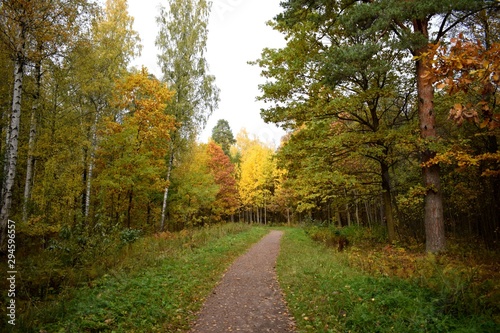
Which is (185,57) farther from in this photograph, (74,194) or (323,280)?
(323,280)

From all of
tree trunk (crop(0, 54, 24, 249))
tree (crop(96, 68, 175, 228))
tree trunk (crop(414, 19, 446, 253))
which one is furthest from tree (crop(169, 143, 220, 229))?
tree trunk (crop(414, 19, 446, 253))

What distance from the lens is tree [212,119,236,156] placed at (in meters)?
46.7

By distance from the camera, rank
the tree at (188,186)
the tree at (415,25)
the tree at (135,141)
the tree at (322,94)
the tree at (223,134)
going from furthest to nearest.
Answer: the tree at (223,134), the tree at (188,186), the tree at (135,141), the tree at (322,94), the tree at (415,25)

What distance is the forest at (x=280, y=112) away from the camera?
7141mm

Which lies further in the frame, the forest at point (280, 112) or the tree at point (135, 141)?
the tree at point (135, 141)

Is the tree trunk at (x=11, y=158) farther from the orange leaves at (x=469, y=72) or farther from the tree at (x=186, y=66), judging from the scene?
the orange leaves at (x=469, y=72)

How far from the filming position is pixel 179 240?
40.8 feet

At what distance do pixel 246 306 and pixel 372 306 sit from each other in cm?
282

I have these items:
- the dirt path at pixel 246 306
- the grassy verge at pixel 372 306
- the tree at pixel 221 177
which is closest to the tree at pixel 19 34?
the dirt path at pixel 246 306

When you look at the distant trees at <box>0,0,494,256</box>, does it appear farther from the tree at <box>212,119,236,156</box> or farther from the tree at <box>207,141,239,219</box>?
the tree at <box>212,119,236,156</box>

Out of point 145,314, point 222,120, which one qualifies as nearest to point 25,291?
point 145,314

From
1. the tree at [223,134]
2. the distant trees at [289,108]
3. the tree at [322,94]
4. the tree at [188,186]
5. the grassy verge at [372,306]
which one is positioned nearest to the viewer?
the grassy verge at [372,306]

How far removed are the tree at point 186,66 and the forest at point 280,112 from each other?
0.09 metres

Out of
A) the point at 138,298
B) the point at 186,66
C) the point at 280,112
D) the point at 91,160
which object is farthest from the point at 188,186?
the point at 138,298
